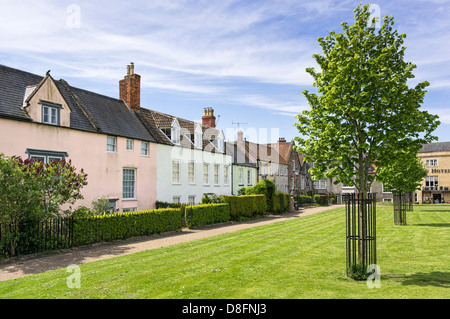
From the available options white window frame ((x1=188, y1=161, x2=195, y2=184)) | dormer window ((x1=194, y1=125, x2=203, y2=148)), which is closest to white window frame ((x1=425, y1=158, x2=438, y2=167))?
dormer window ((x1=194, y1=125, x2=203, y2=148))

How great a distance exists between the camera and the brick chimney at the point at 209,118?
4191cm

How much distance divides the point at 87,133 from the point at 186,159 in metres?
A: 10.7

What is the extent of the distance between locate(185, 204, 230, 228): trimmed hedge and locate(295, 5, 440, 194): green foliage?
1501cm

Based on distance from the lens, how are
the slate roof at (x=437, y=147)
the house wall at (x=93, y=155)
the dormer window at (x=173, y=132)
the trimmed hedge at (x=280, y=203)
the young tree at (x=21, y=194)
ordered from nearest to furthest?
the young tree at (x=21, y=194)
the house wall at (x=93, y=155)
the dormer window at (x=173, y=132)
the trimmed hedge at (x=280, y=203)
the slate roof at (x=437, y=147)

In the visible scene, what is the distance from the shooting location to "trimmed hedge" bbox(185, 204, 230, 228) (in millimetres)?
23625

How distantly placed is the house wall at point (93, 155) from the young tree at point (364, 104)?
1566cm

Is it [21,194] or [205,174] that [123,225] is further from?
[205,174]

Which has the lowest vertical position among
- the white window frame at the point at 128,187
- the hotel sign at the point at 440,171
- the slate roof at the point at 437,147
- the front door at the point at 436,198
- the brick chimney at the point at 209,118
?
the front door at the point at 436,198

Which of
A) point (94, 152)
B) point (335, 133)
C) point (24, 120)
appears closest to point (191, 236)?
point (94, 152)

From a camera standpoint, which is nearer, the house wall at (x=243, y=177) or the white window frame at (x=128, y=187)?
the white window frame at (x=128, y=187)

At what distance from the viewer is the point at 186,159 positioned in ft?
103

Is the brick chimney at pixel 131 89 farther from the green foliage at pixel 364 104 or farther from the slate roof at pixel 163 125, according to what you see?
the green foliage at pixel 364 104

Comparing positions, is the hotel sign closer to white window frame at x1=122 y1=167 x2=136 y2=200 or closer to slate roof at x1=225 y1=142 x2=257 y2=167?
slate roof at x1=225 y1=142 x2=257 y2=167

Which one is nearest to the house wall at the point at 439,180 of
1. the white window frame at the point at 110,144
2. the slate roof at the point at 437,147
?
the slate roof at the point at 437,147
